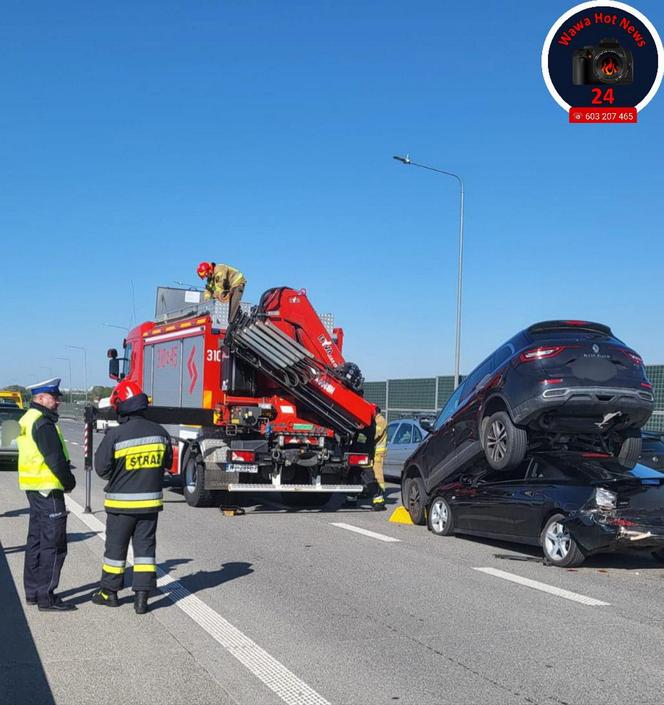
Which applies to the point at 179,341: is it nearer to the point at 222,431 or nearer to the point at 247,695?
the point at 222,431

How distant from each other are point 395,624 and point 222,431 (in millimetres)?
7438

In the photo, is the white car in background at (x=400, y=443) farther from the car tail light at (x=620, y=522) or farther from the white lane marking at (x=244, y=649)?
the white lane marking at (x=244, y=649)

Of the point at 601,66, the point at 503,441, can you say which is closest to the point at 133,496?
the point at 503,441

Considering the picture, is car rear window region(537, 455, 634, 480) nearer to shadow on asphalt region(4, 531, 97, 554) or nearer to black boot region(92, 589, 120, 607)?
black boot region(92, 589, 120, 607)

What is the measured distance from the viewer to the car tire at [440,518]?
11359mm

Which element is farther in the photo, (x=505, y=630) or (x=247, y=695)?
(x=505, y=630)

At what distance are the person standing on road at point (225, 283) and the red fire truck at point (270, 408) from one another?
18cm

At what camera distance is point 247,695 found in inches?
193

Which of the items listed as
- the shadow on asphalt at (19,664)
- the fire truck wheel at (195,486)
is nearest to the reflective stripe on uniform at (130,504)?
the shadow on asphalt at (19,664)

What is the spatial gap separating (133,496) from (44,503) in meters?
0.71

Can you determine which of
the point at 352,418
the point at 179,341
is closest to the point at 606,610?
the point at 352,418

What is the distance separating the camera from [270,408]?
13.6 metres

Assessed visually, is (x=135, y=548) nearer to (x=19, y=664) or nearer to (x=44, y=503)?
(x=44, y=503)

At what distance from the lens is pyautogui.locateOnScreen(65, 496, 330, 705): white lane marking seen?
16.2 feet
